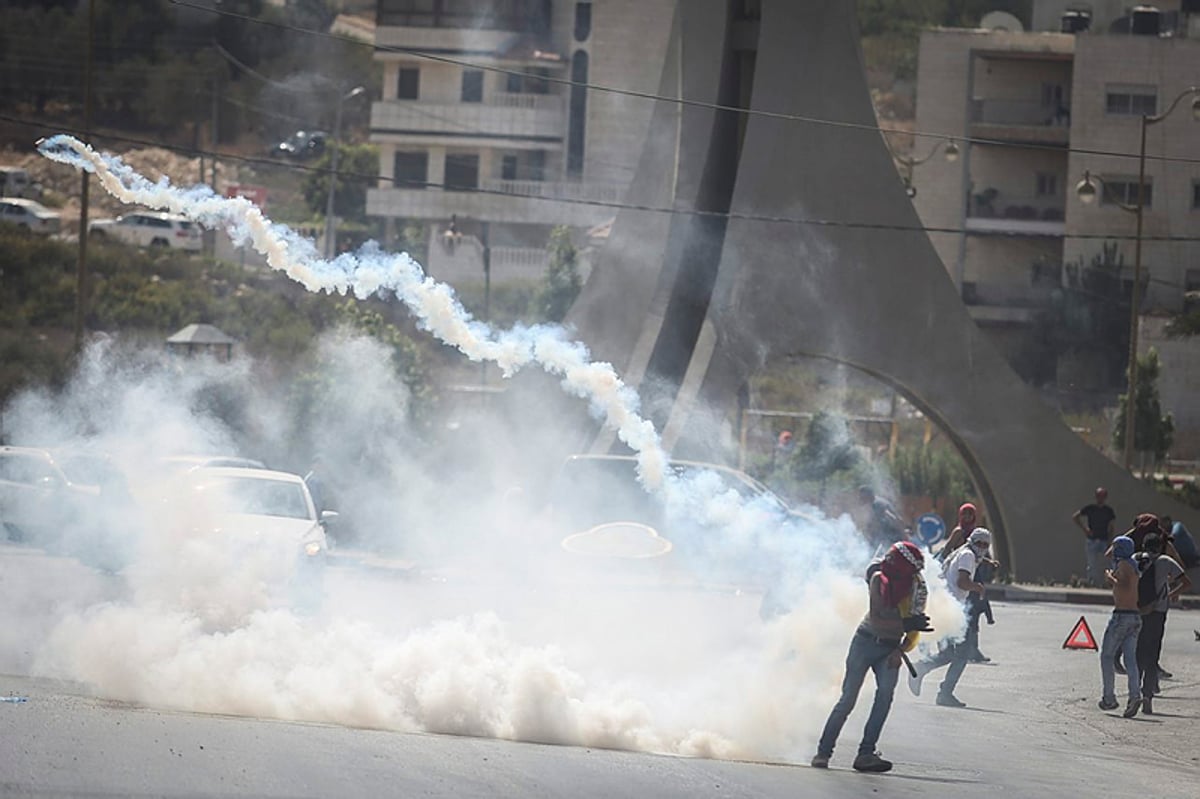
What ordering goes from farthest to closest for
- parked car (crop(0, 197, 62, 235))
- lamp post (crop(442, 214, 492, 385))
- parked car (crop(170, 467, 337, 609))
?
parked car (crop(0, 197, 62, 235)) < lamp post (crop(442, 214, 492, 385)) < parked car (crop(170, 467, 337, 609))

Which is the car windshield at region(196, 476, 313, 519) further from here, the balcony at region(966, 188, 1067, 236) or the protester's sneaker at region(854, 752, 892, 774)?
the balcony at region(966, 188, 1067, 236)

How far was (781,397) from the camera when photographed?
195ft

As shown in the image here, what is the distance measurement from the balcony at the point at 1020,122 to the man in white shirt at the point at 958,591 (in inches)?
1746

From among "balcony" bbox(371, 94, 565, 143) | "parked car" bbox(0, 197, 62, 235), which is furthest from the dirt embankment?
"balcony" bbox(371, 94, 565, 143)

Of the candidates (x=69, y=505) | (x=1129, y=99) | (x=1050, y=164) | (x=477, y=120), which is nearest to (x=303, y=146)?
(x=477, y=120)

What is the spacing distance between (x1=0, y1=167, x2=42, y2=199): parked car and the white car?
7.53 m

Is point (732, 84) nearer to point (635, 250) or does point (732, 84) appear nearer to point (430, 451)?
point (635, 250)

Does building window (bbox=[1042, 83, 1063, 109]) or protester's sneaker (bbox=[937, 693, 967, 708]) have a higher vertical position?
building window (bbox=[1042, 83, 1063, 109])

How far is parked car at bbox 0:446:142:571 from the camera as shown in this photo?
1756 cm

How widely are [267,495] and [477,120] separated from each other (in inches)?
1804

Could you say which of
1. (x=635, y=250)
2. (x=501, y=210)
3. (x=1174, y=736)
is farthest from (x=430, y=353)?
(x=1174, y=736)

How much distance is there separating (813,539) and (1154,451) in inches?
1349

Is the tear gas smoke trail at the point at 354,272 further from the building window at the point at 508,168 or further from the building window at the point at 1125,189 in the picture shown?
the building window at the point at 508,168

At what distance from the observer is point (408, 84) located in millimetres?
65562
